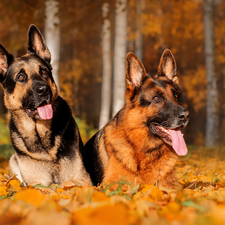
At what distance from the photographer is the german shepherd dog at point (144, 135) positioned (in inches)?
141

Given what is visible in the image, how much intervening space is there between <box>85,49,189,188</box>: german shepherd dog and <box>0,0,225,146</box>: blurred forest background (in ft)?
16.9

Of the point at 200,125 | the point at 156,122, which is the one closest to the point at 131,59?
the point at 156,122

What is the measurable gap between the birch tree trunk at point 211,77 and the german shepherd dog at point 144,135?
8.43 meters

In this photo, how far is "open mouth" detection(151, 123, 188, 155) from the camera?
3600mm

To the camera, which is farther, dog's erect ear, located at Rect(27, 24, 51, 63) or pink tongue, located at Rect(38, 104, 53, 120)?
dog's erect ear, located at Rect(27, 24, 51, 63)

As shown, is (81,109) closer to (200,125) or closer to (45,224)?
(200,125)

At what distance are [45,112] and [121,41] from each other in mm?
6634

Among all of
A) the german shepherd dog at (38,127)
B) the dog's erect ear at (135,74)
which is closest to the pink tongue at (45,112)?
the german shepherd dog at (38,127)

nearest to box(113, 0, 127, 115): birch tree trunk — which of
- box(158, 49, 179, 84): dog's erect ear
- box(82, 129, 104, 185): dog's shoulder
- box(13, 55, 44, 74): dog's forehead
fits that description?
box(82, 129, 104, 185): dog's shoulder

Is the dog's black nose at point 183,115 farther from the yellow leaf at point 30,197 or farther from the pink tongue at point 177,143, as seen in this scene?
the yellow leaf at point 30,197

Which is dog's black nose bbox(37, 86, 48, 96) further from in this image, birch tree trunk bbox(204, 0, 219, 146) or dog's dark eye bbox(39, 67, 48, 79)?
birch tree trunk bbox(204, 0, 219, 146)

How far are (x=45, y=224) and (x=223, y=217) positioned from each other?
3.21ft

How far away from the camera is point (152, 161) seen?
3674 mm

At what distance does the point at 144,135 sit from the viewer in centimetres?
376
